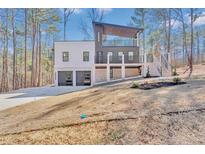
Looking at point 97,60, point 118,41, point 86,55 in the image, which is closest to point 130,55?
point 118,41

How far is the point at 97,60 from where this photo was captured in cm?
1409

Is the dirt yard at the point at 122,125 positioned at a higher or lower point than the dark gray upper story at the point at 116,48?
lower

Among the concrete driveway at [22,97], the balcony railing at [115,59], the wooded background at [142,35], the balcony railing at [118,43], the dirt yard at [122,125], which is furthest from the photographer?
the balcony railing at [118,43]

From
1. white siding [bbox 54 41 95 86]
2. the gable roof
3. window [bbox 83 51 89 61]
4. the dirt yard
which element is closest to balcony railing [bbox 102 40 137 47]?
the gable roof

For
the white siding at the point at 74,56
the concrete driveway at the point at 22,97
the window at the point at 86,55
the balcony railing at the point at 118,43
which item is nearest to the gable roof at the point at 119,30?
the balcony railing at the point at 118,43

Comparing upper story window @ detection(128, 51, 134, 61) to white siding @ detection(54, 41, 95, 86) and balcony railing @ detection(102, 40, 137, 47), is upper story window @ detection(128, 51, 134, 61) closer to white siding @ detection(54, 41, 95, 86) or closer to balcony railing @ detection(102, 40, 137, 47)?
balcony railing @ detection(102, 40, 137, 47)

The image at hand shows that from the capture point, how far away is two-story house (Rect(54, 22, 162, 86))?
1327 cm

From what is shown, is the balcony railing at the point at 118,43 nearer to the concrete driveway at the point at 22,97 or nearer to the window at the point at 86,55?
the window at the point at 86,55

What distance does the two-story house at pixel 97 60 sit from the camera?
13.3 m

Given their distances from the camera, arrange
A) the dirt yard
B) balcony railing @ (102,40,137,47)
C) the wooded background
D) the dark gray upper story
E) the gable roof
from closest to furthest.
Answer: the dirt yard < the gable roof < the wooded background < the dark gray upper story < balcony railing @ (102,40,137,47)

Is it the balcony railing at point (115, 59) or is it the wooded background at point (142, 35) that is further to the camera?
the balcony railing at point (115, 59)

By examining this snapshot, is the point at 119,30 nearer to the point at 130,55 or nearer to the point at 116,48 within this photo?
the point at 116,48
